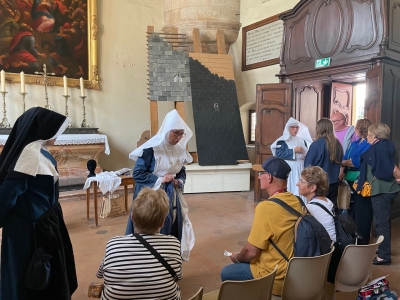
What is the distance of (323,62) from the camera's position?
17.9 ft

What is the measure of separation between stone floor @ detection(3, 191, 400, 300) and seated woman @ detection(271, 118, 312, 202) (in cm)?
98

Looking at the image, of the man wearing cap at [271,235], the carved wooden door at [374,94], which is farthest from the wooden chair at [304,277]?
the carved wooden door at [374,94]

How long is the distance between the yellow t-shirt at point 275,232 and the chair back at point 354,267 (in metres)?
0.38

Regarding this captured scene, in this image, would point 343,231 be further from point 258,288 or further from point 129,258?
point 129,258

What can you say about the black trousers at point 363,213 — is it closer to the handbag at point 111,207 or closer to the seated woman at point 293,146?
the seated woman at point 293,146

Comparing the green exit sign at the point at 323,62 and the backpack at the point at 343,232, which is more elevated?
the green exit sign at the point at 323,62

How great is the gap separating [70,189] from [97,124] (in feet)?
6.90

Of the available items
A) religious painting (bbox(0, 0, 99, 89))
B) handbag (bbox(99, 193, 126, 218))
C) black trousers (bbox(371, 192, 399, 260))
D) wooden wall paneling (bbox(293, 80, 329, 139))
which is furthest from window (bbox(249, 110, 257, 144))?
black trousers (bbox(371, 192, 399, 260))

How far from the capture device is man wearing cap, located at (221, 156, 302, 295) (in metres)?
1.86

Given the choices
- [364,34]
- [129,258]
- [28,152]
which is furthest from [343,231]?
[364,34]

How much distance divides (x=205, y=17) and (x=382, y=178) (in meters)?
6.06

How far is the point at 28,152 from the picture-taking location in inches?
69.9

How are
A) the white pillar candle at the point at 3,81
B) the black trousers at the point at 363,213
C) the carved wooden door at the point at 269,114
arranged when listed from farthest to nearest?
the white pillar candle at the point at 3,81
the carved wooden door at the point at 269,114
the black trousers at the point at 363,213

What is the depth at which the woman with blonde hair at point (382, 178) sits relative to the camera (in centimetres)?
337
